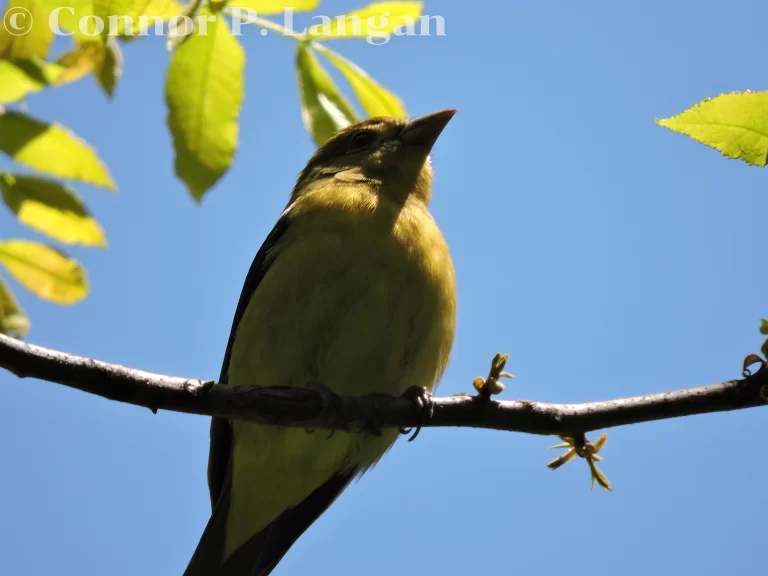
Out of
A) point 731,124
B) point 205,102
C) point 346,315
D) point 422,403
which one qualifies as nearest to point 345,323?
point 346,315

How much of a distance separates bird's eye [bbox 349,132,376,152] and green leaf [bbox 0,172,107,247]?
300 centimetres

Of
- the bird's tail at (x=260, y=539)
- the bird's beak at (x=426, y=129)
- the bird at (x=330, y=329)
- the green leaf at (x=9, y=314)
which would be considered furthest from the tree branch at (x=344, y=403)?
the bird's beak at (x=426, y=129)

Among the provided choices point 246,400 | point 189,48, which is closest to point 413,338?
point 246,400

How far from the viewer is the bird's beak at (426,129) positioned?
18.8 feet

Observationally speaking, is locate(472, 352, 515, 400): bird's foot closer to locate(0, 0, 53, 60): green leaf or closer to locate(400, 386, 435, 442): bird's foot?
locate(400, 386, 435, 442): bird's foot

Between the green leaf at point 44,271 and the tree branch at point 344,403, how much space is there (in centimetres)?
65

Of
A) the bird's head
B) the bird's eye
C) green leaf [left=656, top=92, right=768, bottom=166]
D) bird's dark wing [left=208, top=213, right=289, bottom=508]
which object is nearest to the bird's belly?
bird's dark wing [left=208, top=213, right=289, bottom=508]

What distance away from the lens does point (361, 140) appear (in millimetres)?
6113

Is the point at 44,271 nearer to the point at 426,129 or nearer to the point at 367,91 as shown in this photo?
the point at 367,91

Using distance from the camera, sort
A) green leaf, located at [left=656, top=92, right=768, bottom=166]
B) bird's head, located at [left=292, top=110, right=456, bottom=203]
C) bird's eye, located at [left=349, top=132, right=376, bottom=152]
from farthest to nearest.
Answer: bird's eye, located at [left=349, top=132, right=376, bottom=152], bird's head, located at [left=292, top=110, right=456, bottom=203], green leaf, located at [left=656, top=92, right=768, bottom=166]

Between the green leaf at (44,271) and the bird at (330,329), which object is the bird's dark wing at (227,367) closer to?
the bird at (330,329)

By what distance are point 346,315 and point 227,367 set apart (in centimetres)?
109

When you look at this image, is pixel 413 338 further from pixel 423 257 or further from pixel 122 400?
pixel 122 400

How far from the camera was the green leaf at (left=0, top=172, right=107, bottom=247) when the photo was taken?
335 cm
